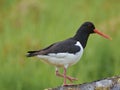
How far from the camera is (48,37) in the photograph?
49.0 ft

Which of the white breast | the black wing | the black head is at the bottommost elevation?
the white breast

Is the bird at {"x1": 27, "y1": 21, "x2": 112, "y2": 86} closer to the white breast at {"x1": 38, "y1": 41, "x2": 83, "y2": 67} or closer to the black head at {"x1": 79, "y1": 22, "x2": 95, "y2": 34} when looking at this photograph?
the white breast at {"x1": 38, "y1": 41, "x2": 83, "y2": 67}

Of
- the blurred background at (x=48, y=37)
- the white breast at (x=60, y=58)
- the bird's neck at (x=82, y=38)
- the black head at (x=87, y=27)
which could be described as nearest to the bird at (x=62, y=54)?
the white breast at (x=60, y=58)

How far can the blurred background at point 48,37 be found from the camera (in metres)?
12.8

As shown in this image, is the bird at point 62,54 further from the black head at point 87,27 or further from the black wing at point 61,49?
the black head at point 87,27

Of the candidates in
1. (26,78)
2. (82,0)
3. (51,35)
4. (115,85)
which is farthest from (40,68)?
(82,0)

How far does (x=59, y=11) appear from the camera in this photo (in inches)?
707

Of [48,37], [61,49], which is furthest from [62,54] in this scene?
[48,37]

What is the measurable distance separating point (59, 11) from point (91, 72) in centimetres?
464

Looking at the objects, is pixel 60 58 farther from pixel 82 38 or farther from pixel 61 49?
pixel 82 38

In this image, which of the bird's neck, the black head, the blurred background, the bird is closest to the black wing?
the bird

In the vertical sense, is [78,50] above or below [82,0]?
above

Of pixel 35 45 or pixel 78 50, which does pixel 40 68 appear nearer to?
pixel 35 45

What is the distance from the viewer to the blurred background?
1280 cm
